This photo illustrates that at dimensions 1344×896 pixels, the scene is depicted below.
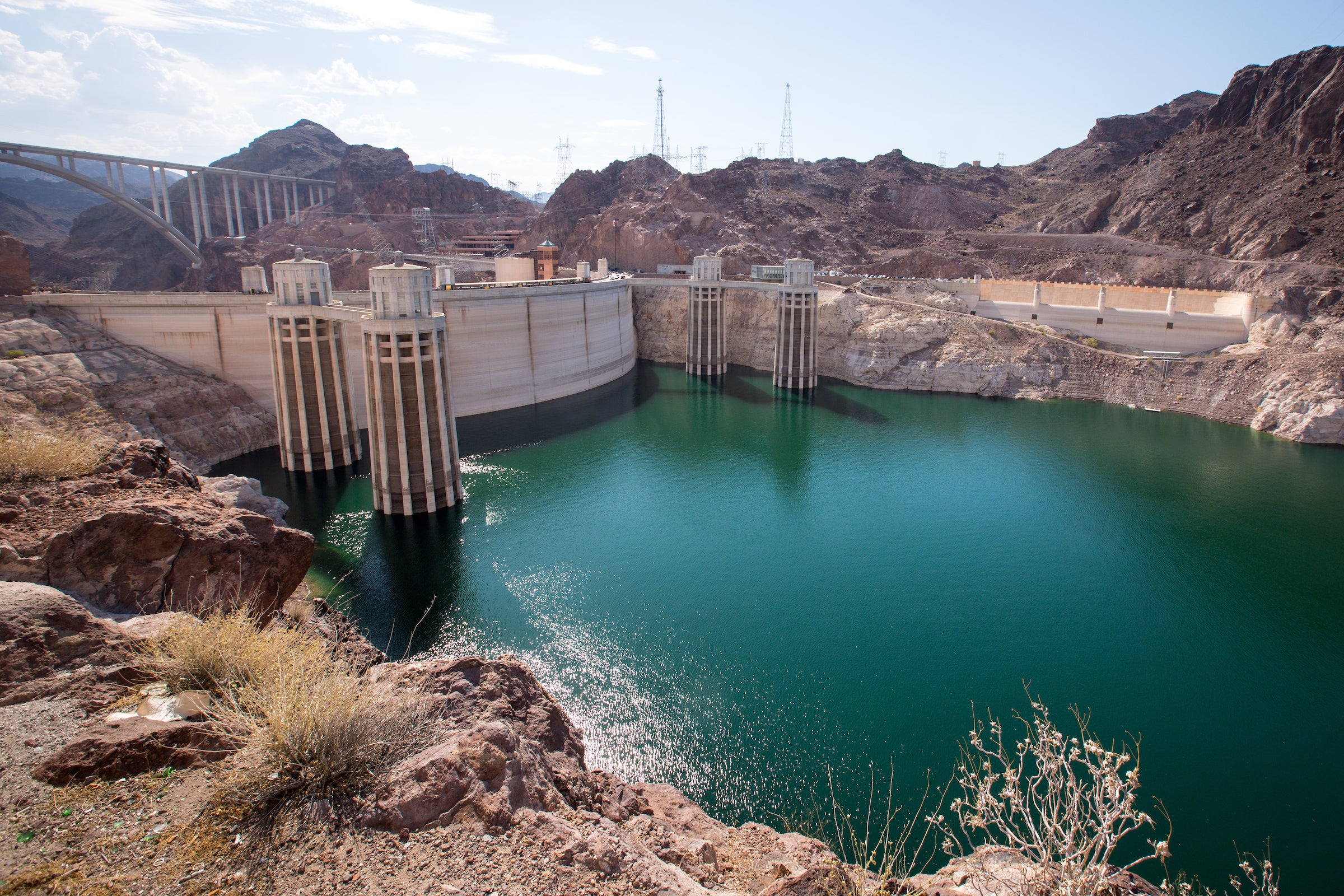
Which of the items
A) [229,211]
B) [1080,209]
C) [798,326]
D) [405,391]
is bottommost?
[405,391]

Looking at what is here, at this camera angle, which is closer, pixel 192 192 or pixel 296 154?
pixel 192 192

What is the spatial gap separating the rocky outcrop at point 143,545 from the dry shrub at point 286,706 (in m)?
2.28

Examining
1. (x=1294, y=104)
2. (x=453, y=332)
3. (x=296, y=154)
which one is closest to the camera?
(x=453, y=332)

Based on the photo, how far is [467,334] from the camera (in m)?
43.5

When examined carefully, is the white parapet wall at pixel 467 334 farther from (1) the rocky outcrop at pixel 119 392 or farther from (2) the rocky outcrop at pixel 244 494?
(2) the rocky outcrop at pixel 244 494

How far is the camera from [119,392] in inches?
1278

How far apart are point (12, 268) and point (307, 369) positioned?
16.4 meters

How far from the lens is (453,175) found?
11106 centimetres

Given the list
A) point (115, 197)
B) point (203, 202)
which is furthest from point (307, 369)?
point (203, 202)

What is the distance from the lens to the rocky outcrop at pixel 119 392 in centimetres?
3006

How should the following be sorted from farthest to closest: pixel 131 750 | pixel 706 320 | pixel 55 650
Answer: pixel 706 320
pixel 55 650
pixel 131 750

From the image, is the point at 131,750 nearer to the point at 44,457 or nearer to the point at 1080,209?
the point at 44,457

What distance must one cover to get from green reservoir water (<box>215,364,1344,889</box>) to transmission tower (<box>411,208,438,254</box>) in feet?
200

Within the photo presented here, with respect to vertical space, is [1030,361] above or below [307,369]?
below
